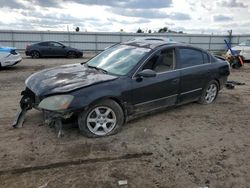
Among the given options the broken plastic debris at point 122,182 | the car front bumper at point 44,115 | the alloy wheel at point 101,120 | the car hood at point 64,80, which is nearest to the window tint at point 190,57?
the car hood at point 64,80

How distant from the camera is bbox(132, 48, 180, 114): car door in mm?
4852

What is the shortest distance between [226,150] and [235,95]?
4.08 meters

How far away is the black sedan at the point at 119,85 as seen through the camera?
4.21 metres

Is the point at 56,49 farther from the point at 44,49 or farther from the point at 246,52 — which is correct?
the point at 246,52

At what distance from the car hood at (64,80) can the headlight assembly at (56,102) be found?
10 cm

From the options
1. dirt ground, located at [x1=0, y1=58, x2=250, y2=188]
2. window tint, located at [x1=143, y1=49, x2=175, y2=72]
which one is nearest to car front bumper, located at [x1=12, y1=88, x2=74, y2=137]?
dirt ground, located at [x1=0, y1=58, x2=250, y2=188]

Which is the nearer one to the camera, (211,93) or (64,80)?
(64,80)

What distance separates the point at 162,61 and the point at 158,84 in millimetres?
539

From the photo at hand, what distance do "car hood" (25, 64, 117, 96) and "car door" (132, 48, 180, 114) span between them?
0.57m

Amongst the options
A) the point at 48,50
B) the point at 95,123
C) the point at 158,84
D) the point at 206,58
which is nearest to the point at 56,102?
the point at 95,123

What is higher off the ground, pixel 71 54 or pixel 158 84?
pixel 71 54

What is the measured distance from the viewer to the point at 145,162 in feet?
12.2

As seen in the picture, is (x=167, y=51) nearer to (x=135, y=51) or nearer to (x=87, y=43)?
(x=135, y=51)

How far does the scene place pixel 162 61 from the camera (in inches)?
210
